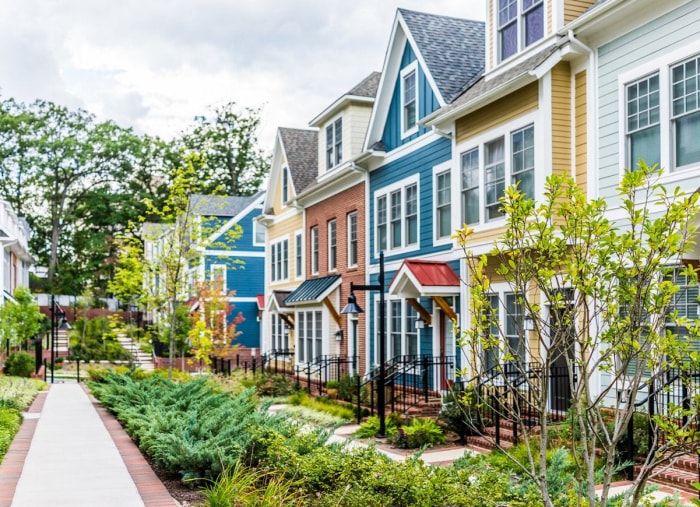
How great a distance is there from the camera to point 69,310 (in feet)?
172

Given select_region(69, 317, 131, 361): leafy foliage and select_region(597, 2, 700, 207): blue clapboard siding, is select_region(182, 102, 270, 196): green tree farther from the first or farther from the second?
select_region(597, 2, 700, 207): blue clapboard siding

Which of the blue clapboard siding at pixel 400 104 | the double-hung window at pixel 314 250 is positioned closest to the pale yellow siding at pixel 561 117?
the blue clapboard siding at pixel 400 104

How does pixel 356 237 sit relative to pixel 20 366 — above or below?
above

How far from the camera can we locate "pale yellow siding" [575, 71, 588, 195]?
45.4 ft

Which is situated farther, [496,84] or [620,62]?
[496,84]

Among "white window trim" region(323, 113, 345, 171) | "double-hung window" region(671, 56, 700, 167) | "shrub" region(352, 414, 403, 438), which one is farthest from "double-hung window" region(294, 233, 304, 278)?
"double-hung window" region(671, 56, 700, 167)

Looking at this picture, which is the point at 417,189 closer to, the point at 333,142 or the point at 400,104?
the point at 400,104

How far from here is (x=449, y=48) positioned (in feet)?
66.8

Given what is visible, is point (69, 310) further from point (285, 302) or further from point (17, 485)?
point (17, 485)

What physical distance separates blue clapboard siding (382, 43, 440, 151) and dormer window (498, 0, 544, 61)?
9.84 ft

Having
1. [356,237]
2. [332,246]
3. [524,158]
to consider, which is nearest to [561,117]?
[524,158]

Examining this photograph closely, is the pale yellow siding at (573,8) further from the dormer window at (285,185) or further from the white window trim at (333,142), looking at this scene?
the dormer window at (285,185)

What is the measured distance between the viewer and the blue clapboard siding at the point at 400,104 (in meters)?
19.8

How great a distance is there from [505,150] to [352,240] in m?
9.72
